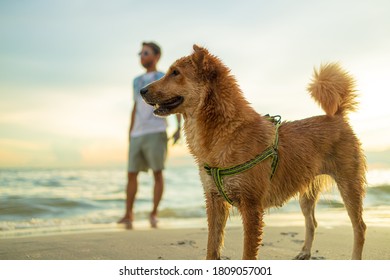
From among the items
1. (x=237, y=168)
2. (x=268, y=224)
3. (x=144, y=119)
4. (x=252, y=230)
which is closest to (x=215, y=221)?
(x=252, y=230)

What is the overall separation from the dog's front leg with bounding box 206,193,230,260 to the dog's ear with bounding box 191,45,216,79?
2.95ft

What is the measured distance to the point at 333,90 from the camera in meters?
4.23

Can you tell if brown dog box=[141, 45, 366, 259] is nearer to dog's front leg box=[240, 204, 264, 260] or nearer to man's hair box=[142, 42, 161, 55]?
dog's front leg box=[240, 204, 264, 260]

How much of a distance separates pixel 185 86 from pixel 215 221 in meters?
1.03

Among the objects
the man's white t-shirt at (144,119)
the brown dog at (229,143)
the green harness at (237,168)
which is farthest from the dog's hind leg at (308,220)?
the man's white t-shirt at (144,119)

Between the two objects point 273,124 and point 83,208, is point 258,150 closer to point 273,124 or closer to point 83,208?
point 273,124

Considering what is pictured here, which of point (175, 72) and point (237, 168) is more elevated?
point (175, 72)

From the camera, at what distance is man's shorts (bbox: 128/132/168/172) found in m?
7.17

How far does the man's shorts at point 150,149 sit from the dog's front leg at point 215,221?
3725 millimetres

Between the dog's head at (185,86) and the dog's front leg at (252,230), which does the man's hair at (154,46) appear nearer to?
the dog's head at (185,86)

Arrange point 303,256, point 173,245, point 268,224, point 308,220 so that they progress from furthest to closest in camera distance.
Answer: point 268,224, point 173,245, point 308,220, point 303,256

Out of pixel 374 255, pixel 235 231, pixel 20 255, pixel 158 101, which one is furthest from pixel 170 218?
pixel 158 101

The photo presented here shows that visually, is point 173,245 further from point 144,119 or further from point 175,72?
point 144,119

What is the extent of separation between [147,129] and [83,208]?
9.41 feet
